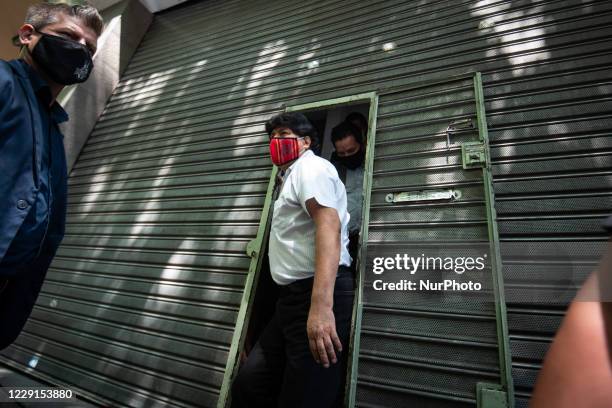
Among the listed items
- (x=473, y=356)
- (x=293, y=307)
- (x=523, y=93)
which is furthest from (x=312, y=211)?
(x=523, y=93)

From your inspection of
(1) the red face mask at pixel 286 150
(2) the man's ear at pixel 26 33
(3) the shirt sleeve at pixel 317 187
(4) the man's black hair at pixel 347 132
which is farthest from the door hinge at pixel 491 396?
(2) the man's ear at pixel 26 33

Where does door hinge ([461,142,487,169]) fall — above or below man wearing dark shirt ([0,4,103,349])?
above

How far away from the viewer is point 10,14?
634cm

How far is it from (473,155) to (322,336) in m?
1.73

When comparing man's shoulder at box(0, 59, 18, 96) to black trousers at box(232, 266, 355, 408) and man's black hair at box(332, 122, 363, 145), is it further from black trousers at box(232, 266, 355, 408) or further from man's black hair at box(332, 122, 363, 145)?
man's black hair at box(332, 122, 363, 145)

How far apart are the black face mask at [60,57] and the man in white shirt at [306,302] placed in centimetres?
140

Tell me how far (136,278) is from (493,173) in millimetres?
3570

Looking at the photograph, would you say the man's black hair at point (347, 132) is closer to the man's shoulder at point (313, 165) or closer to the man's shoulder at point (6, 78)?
the man's shoulder at point (313, 165)

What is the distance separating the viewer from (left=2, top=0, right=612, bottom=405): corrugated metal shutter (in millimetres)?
2230

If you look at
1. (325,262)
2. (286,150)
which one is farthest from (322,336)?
(286,150)

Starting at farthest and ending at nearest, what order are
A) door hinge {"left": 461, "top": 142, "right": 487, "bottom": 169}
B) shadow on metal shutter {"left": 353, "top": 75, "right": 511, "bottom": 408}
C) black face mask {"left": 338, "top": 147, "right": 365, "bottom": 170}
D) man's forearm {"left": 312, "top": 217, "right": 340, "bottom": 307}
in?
black face mask {"left": 338, "top": 147, "right": 365, "bottom": 170} < door hinge {"left": 461, "top": 142, "right": 487, "bottom": 169} < shadow on metal shutter {"left": 353, "top": 75, "right": 511, "bottom": 408} < man's forearm {"left": 312, "top": 217, "right": 340, "bottom": 307}

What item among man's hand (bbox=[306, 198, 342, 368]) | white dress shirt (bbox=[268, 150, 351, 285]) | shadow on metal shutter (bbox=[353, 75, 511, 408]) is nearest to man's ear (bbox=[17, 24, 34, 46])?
white dress shirt (bbox=[268, 150, 351, 285])

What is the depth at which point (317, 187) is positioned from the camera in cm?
171

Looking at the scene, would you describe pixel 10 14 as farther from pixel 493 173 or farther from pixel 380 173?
pixel 493 173
